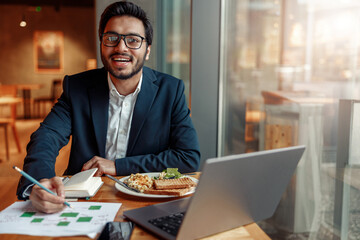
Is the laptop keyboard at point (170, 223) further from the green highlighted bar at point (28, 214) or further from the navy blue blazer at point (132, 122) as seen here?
the navy blue blazer at point (132, 122)

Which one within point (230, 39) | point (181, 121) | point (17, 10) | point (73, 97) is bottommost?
point (181, 121)

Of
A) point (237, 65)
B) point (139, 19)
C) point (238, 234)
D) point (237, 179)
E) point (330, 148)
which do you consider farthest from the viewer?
point (237, 65)

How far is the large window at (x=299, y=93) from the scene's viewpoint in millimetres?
1500

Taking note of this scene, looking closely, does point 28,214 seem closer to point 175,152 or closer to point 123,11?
point 175,152

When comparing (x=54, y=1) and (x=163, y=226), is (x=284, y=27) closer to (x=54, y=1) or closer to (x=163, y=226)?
(x=163, y=226)

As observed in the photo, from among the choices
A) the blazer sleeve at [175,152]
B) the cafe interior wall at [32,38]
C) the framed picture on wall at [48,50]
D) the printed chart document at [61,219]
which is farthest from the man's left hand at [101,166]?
the framed picture on wall at [48,50]

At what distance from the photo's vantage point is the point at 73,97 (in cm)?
169

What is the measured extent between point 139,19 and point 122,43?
18 centimetres

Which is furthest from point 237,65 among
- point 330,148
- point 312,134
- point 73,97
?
point 73,97

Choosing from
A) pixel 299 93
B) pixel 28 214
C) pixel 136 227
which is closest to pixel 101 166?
pixel 28 214

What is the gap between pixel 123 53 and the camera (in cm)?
164

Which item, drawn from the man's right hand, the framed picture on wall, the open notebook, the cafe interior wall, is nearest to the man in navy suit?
the open notebook

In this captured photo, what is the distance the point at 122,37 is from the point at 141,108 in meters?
0.34

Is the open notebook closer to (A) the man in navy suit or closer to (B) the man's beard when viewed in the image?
(A) the man in navy suit
